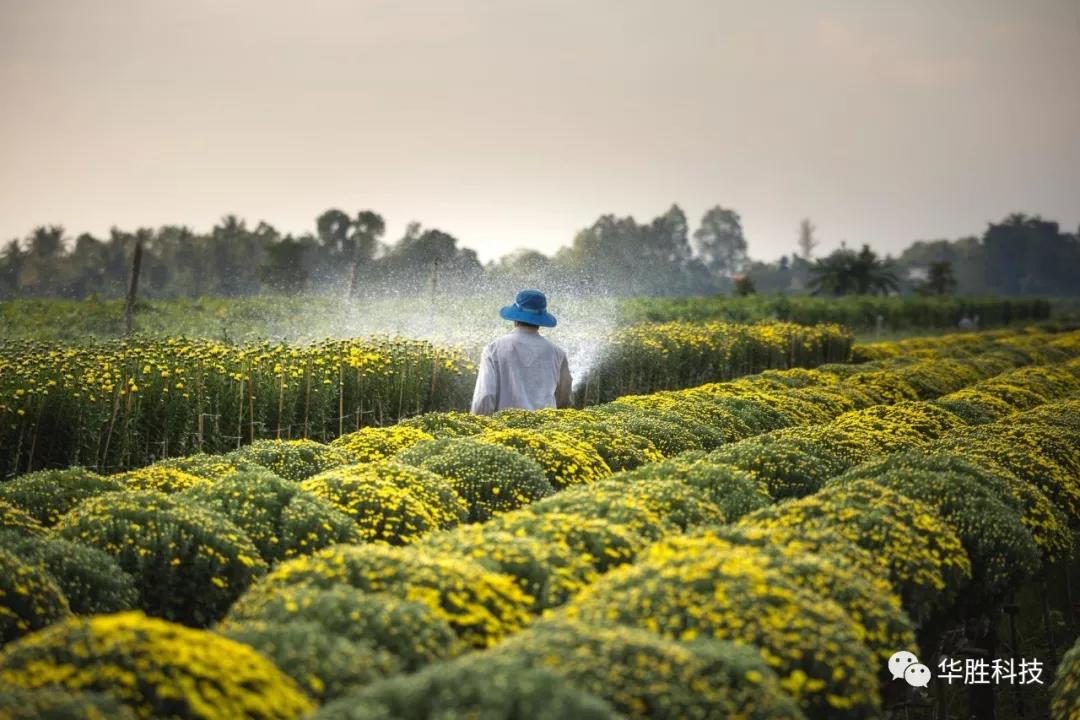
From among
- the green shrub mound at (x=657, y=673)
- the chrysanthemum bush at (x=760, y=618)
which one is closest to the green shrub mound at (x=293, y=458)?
the chrysanthemum bush at (x=760, y=618)

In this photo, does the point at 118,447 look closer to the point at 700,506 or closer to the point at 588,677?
the point at 700,506

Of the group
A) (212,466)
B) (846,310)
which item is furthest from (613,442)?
(846,310)

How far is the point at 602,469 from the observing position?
855cm

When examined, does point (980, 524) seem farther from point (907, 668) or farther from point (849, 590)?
point (849, 590)

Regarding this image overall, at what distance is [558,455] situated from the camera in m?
8.29

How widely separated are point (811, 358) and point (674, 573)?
22.9 metres

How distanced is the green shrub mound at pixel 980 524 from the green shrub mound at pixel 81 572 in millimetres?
4374

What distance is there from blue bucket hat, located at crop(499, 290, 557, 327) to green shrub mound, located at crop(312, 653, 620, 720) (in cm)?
766

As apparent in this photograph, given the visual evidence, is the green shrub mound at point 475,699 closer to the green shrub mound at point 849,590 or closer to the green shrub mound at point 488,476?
the green shrub mound at point 849,590

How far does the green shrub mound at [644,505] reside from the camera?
6.22 m

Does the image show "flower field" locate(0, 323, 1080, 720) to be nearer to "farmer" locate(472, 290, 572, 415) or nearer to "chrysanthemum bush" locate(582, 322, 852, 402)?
"farmer" locate(472, 290, 572, 415)

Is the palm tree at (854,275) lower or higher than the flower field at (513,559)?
higher

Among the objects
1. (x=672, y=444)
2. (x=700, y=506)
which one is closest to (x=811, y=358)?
(x=672, y=444)

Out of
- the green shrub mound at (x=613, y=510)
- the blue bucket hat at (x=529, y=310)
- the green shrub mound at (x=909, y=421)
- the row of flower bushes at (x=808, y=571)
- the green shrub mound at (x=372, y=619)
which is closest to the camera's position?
the row of flower bushes at (x=808, y=571)
